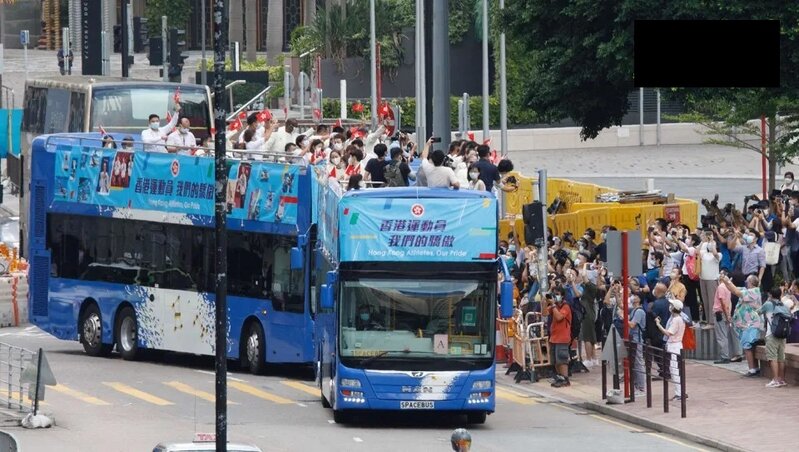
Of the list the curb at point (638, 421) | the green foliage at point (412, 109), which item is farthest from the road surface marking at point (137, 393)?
the green foliage at point (412, 109)

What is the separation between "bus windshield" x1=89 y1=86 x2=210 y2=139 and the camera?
128ft

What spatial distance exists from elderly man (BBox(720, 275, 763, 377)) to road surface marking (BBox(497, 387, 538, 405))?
138 inches

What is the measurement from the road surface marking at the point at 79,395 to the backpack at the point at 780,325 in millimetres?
10333

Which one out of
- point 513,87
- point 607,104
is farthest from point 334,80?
point 607,104

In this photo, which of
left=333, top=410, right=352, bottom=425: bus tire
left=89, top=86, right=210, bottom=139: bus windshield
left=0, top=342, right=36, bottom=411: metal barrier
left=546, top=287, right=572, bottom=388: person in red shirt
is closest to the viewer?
left=333, top=410, right=352, bottom=425: bus tire

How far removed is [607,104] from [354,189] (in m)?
12.1

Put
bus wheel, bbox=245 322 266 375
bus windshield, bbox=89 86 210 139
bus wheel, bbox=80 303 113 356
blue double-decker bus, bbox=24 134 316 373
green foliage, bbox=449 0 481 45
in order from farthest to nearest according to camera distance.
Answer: green foliage, bbox=449 0 481 45 < bus windshield, bbox=89 86 210 139 < bus wheel, bbox=80 303 113 356 < bus wheel, bbox=245 322 266 375 < blue double-decker bus, bbox=24 134 316 373

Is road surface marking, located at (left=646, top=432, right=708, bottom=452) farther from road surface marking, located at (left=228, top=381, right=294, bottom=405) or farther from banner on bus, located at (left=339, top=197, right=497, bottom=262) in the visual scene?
road surface marking, located at (left=228, top=381, right=294, bottom=405)

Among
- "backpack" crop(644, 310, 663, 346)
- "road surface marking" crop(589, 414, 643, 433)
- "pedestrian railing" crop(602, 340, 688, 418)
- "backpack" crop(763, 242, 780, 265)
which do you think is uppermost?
"backpack" crop(763, 242, 780, 265)

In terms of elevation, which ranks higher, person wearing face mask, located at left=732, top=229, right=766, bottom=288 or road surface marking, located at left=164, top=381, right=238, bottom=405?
person wearing face mask, located at left=732, top=229, right=766, bottom=288

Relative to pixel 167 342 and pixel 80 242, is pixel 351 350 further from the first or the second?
pixel 80 242

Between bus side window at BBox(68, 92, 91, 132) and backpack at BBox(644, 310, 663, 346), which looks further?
bus side window at BBox(68, 92, 91, 132)

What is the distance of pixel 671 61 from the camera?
454 inches

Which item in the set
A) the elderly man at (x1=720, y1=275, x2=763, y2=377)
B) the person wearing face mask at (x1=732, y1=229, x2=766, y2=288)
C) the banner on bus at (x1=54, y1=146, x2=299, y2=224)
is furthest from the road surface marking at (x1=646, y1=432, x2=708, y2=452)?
the banner on bus at (x1=54, y1=146, x2=299, y2=224)
